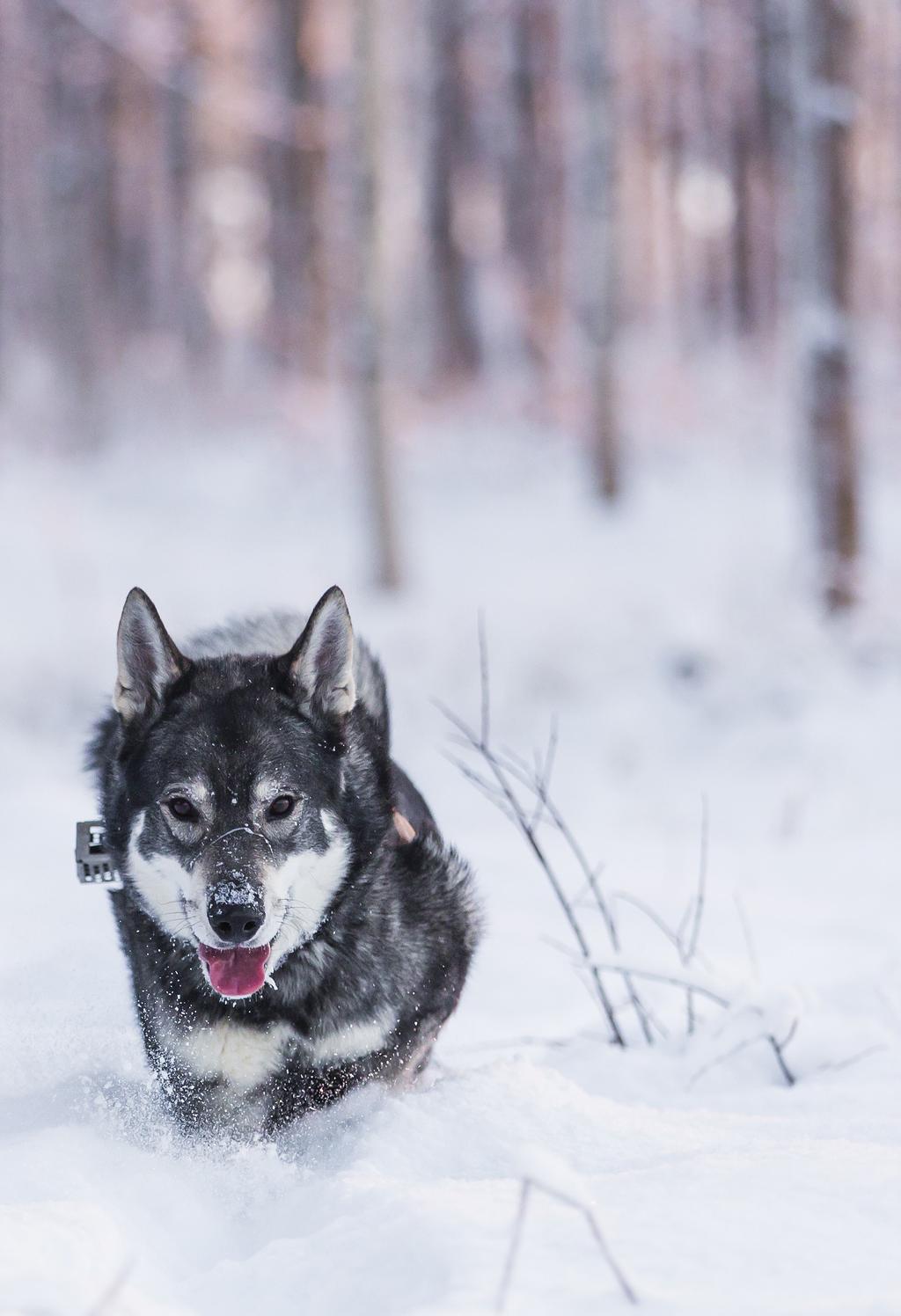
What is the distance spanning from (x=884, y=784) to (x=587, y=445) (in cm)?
920

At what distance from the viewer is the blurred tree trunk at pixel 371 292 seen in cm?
1049

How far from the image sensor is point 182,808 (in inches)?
118

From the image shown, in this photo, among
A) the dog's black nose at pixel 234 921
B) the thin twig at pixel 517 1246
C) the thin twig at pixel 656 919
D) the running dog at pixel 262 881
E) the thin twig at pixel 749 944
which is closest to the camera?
the thin twig at pixel 517 1246

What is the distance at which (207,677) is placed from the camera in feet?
10.6

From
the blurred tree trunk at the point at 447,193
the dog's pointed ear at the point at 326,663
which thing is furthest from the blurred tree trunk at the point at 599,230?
the dog's pointed ear at the point at 326,663

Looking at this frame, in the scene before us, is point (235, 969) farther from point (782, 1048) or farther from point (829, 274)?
point (829, 274)

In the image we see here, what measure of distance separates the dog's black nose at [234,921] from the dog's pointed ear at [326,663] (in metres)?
0.62

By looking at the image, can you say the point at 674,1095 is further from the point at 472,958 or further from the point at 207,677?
the point at 207,677

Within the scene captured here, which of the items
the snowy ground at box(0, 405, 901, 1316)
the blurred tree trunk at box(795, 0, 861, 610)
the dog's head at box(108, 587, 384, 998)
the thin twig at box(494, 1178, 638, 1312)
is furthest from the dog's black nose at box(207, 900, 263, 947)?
the blurred tree trunk at box(795, 0, 861, 610)

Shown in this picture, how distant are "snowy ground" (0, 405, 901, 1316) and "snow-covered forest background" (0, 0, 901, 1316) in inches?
0.6

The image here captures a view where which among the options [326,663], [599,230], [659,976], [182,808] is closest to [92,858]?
[182,808]

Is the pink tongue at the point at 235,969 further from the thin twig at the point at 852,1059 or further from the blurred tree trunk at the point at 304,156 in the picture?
the blurred tree trunk at the point at 304,156

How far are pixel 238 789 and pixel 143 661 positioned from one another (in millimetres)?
431

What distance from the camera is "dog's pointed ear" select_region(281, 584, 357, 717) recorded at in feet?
10.3
